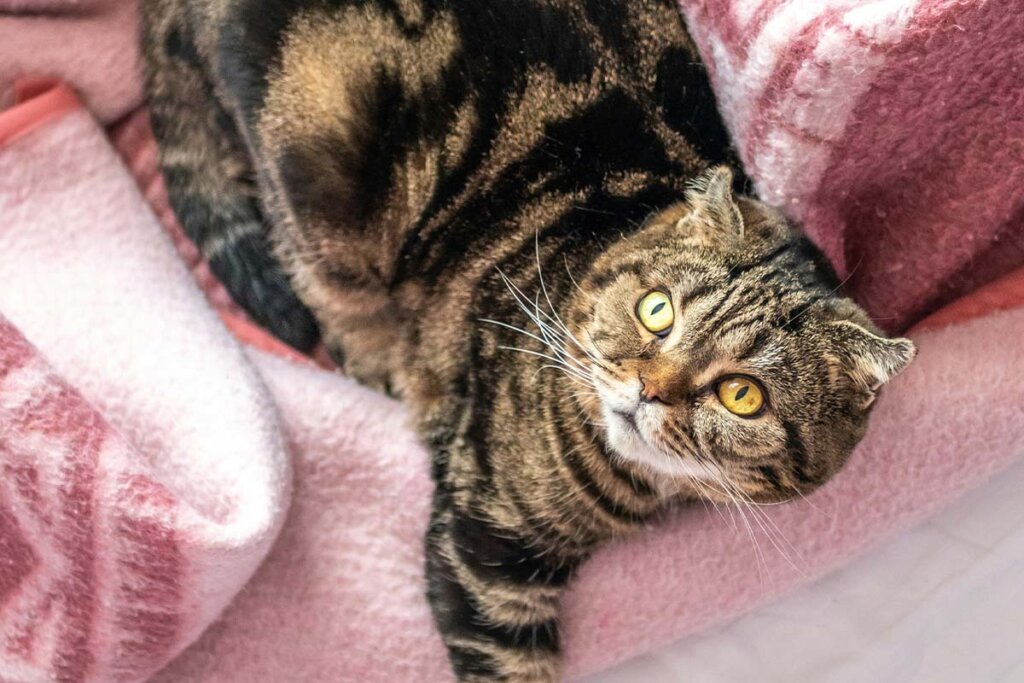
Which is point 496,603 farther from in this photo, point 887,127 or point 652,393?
point 887,127

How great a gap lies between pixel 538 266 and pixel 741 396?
286 mm

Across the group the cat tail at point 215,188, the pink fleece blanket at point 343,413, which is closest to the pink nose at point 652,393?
the pink fleece blanket at point 343,413

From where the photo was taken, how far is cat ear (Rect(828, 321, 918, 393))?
87 cm

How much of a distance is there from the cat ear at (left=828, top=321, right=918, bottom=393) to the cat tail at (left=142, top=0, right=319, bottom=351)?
0.73m

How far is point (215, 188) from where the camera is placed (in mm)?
1296

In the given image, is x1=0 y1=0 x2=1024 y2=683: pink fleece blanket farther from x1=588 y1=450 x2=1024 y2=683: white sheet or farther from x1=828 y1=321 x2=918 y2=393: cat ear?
x1=828 y1=321 x2=918 y2=393: cat ear

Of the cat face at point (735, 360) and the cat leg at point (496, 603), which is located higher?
the cat face at point (735, 360)

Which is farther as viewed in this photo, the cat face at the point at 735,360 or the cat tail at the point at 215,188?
the cat tail at the point at 215,188

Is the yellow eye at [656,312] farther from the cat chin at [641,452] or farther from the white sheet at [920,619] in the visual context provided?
the white sheet at [920,619]

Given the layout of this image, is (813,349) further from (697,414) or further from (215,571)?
(215,571)

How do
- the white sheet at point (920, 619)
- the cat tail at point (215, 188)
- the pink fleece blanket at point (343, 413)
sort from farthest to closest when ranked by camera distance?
the cat tail at point (215, 188) < the white sheet at point (920, 619) < the pink fleece blanket at point (343, 413)

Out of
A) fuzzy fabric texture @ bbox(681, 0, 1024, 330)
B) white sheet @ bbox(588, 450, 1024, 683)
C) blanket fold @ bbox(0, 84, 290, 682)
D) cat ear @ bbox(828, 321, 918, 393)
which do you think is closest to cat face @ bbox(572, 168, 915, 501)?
cat ear @ bbox(828, 321, 918, 393)

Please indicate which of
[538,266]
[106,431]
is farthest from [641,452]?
[106,431]

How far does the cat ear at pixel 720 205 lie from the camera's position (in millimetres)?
931
